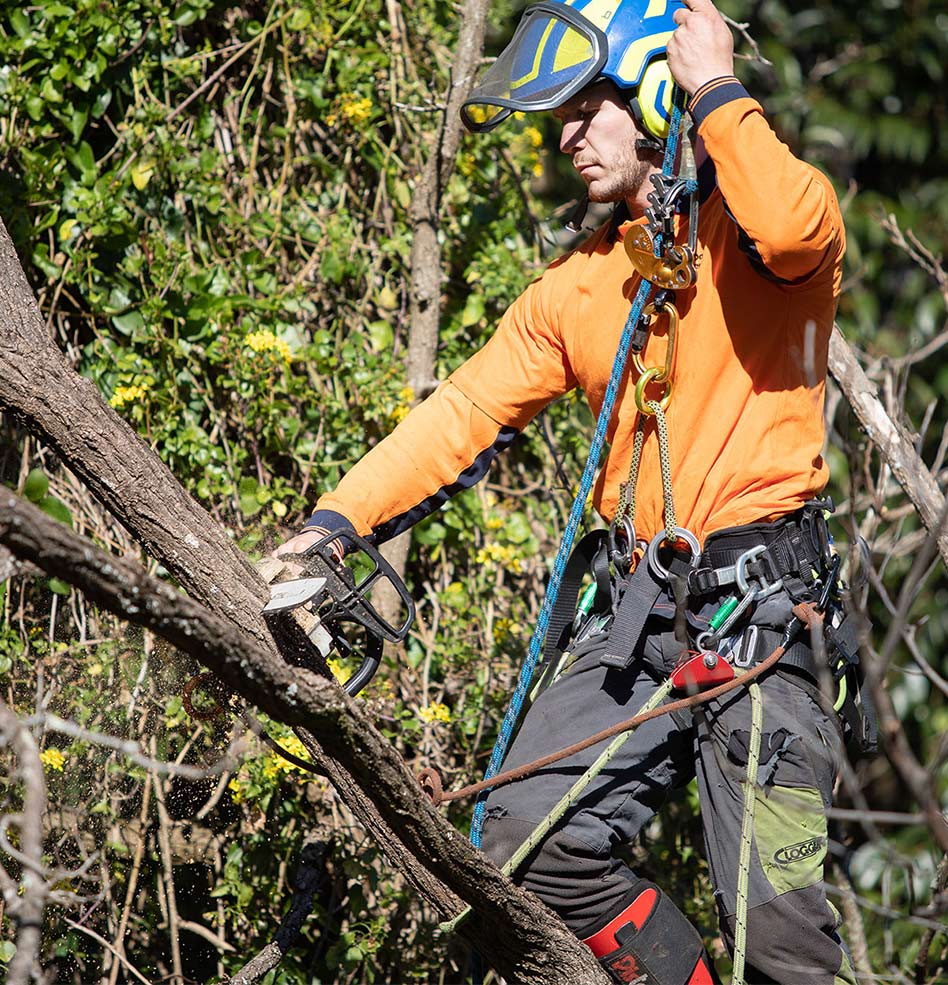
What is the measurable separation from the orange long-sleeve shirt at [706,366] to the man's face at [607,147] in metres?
0.09

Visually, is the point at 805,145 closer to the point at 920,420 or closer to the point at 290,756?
the point at 920,420

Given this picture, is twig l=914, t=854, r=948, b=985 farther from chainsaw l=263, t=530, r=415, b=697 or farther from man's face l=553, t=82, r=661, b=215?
man's face l=553, t=82, r=661, b=215

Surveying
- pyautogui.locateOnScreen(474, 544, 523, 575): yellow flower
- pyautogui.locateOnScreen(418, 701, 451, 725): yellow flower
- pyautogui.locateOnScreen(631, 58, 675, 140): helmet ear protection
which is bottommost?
pyautogui.locateOnScreen(418, 701, 451, 725): yellow flower

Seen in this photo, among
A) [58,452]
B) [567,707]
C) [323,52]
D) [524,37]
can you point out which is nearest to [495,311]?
[323,52]

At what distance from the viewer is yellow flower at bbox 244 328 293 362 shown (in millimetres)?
3285

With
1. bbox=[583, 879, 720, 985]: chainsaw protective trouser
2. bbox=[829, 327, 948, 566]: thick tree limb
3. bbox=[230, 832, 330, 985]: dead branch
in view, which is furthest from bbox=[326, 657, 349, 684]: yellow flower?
bbox=[829, 327, 948, 566]: thick tree limb

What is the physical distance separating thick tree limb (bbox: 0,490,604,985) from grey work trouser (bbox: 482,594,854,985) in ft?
0.37

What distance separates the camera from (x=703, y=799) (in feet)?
7.75

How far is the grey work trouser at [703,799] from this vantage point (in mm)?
2242

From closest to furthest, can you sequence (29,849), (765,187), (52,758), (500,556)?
(29,849) → (765,187) → (52,758) → (500,556)

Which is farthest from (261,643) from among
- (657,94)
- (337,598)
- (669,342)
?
(657,94)

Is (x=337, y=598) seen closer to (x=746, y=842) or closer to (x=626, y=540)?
(x=626, y=540)

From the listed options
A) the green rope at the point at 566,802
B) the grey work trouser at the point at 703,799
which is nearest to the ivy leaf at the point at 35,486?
the grey work trouser at the point at 703,799

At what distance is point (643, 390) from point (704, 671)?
56 cm
